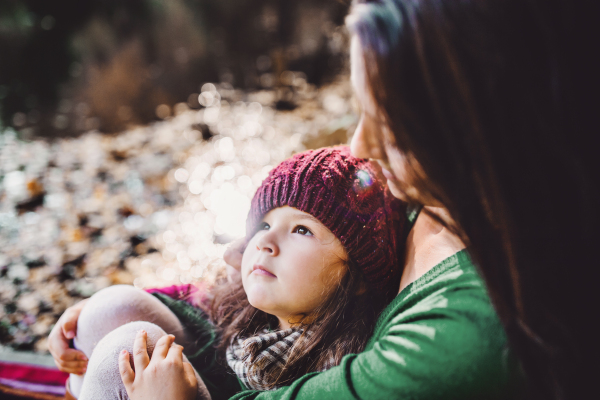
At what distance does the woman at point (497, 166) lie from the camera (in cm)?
53

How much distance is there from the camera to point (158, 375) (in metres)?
0.88

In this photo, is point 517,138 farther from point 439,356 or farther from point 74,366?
point 74,366

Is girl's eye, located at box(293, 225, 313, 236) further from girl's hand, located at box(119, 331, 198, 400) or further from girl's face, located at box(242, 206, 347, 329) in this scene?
girl's hand, located at box(119, 331, 198, 400)

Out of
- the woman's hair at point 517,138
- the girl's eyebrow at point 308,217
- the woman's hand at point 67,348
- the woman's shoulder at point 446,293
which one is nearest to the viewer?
the woman's hair at point 517,138

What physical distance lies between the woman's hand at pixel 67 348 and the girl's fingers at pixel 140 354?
0.35 m

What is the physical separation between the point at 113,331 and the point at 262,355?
425 millimetres

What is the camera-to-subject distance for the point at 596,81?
53 cm

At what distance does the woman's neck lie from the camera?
814 millimetres

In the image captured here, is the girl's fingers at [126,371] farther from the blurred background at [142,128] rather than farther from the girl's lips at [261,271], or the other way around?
the blurred background at [142,128]

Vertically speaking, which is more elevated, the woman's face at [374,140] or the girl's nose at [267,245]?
the woman's face at [374,140]

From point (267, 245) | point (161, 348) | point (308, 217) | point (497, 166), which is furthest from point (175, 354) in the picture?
point (497, 166)

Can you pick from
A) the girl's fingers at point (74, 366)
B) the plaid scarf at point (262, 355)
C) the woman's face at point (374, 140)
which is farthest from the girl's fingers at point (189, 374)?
the woman's face at point (374, 140)

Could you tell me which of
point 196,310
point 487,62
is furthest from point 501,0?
point 196,310

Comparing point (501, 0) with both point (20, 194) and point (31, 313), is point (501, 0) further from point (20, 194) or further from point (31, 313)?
point (20, 194)
